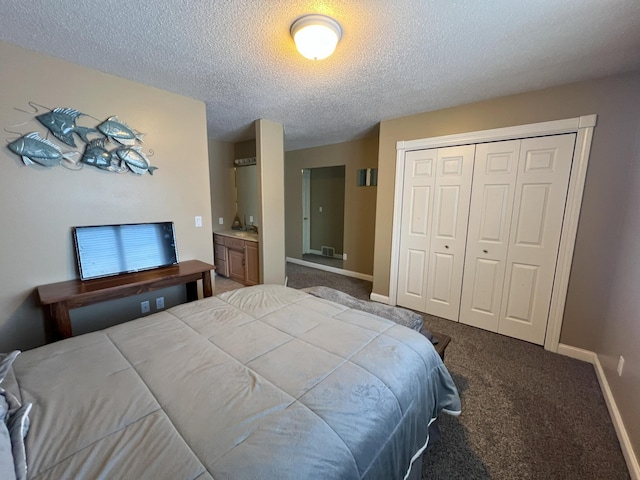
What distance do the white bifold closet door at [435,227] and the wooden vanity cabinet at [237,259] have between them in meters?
2.06

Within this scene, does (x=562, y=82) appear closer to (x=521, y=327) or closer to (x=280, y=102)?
(x=521, y=327)

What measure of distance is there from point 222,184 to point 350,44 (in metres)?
3.58

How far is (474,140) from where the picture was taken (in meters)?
2.71

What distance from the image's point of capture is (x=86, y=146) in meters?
2.09

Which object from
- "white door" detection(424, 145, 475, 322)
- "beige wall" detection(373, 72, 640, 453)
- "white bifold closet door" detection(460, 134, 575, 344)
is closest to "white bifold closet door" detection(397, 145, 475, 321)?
"white door" detection(424, 145, 475, 322)

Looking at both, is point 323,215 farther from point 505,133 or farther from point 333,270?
point 505,133

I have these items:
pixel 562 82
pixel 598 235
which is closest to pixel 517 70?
pixel 562 82

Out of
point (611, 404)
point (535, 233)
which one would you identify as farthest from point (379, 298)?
point (611, 404)

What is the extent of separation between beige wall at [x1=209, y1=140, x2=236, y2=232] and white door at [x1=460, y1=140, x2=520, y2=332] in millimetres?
3885

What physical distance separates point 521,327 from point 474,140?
6.45 feet

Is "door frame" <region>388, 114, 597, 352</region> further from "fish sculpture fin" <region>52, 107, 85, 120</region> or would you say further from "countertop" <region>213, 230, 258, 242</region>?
"fish sculpture fin" <region>52, 107, 85, 120</region>

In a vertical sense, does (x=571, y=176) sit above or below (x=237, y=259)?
above

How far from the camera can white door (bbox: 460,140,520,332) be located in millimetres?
2600

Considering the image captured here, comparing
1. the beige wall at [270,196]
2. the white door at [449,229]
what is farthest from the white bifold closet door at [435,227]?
the beige wall at [270,196]
